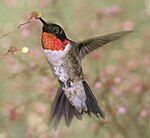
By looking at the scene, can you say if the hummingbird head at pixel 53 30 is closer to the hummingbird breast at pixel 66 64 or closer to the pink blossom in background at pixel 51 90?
the hummingbird breast at pixel 66 64

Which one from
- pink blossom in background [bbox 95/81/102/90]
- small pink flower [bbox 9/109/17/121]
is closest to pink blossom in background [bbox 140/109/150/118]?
pink blossom in background [bbox 95/81/102/90]

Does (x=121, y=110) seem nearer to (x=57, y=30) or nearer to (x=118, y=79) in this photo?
(x=118, y=79)

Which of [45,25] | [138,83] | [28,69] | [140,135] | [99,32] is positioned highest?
[45,25]

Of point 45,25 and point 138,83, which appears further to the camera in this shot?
point 138,83

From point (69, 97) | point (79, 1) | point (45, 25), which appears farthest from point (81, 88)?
point (79, 1)

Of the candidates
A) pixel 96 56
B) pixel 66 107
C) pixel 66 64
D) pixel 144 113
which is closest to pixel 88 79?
pixel 96 56

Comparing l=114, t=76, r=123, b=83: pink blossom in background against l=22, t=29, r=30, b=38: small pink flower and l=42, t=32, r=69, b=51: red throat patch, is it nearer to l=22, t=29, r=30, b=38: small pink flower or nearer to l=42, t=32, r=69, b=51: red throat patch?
l=22, t=29, r=30, b=38: small pink flower

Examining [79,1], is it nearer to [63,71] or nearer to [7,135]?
[7,135]
